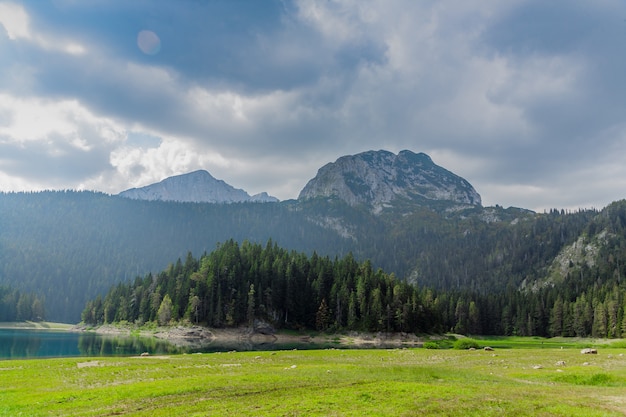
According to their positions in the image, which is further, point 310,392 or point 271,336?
point 271,336

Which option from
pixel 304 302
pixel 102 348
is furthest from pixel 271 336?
pixel 102 348

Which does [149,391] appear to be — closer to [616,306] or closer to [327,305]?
[327,305]

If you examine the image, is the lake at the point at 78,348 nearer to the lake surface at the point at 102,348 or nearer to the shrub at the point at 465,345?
the lake surface at the point at 102,348

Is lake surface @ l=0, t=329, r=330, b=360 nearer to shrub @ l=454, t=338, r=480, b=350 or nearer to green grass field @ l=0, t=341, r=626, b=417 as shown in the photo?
shrub @ l=454, t=338, r=480, b=350

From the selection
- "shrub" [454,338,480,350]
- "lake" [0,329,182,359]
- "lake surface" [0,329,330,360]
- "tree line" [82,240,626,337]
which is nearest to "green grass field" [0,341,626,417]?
"lake" [0,329,182,359]

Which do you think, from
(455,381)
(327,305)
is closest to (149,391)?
(455,381)

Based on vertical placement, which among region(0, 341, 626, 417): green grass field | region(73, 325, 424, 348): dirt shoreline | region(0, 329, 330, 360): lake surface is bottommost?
region(73, 325, 424, 348): dirt shoreline

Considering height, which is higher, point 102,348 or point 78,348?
point 102,348

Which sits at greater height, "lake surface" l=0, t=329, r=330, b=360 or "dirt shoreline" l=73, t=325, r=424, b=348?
"lake surface" l=0, t=329, r=330, b=360

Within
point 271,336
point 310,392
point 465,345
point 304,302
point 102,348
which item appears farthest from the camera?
point 304,302

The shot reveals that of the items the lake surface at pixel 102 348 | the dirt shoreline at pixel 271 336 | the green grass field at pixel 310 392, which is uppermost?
the green grass field at pixel 310 392

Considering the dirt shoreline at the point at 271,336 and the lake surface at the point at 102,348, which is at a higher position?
the lake surface at the point at 102,348

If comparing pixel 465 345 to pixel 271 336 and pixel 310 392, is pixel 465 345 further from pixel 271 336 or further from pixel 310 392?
pixel 310 392

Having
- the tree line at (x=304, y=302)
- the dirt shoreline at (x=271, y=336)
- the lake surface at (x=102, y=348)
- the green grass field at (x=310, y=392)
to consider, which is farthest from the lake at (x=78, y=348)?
the green grass field at (x=310, y=392)
